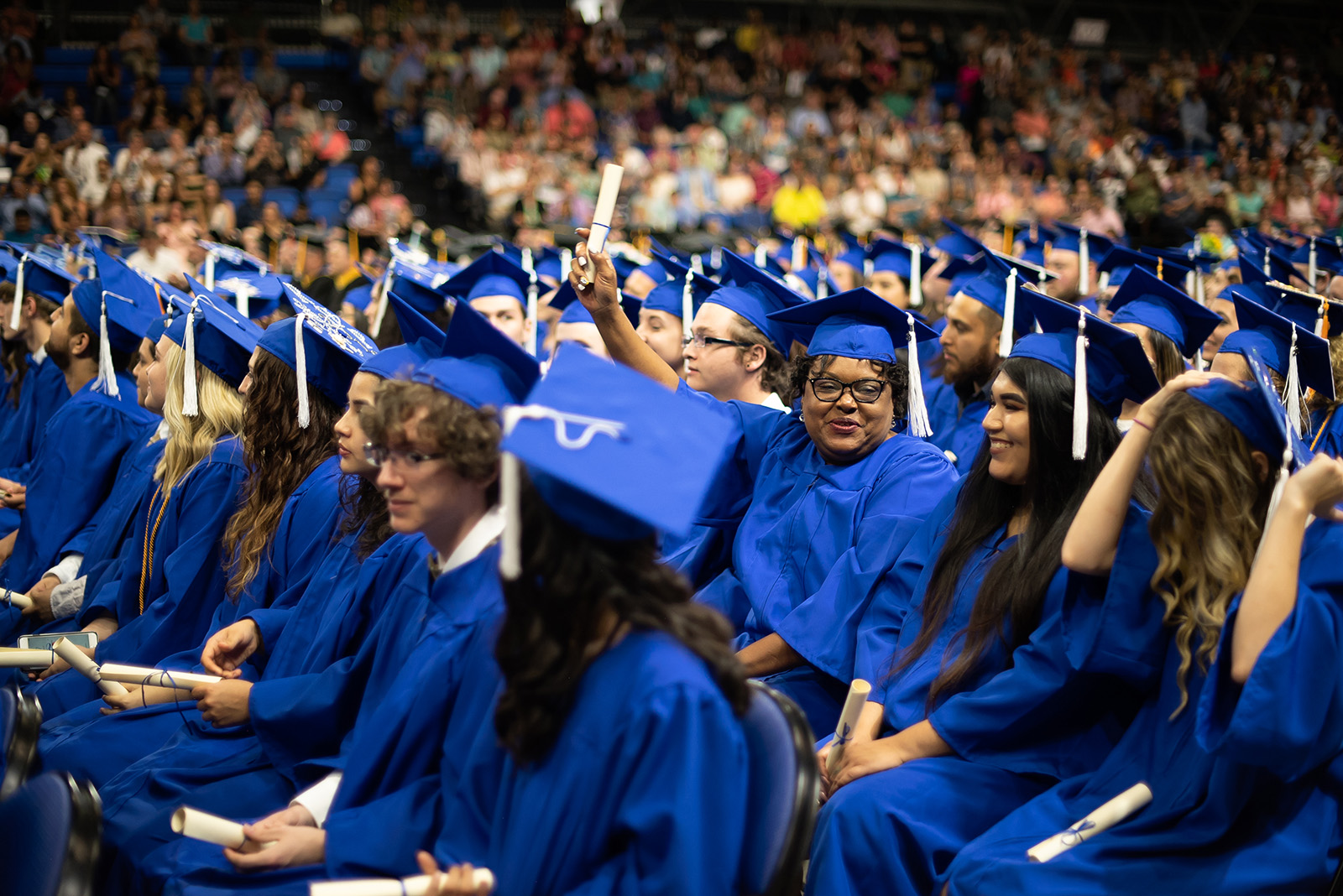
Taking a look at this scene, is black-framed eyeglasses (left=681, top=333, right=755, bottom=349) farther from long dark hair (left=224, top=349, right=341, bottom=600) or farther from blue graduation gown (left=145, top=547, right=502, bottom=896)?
blue graduation gown (left=145, top=547, right=502, bottom=896)

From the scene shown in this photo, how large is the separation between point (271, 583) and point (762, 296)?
2.02 m

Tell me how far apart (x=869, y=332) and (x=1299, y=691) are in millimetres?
1714

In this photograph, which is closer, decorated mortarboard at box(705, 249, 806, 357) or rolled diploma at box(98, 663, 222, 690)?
rolled diploma at box(98, 663, 222, 690)

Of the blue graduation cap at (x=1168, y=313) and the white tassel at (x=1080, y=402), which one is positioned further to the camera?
the blue graduation cap at (x=1168, y=313)

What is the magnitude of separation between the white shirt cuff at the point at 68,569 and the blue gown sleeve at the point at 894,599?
2861mm

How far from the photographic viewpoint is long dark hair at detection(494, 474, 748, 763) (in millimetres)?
1714

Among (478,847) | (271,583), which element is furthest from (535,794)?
(271,583)

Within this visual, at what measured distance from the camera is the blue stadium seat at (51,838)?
1.59m

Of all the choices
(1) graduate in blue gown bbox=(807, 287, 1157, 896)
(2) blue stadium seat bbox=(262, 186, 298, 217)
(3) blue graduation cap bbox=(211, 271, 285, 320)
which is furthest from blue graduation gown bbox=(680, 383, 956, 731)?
(2) blue stadium seat bbox=(262, 186, 298, 217)

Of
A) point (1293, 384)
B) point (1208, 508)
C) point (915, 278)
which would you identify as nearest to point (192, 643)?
point (1208, 508)

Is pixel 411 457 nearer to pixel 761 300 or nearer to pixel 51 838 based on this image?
pixel 51 838

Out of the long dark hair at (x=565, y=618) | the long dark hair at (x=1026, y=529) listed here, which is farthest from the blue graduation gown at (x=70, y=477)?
the long dark hair at (x=565, y=618)

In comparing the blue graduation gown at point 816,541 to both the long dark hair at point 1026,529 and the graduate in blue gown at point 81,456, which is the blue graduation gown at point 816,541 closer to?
the long dark hair at point 1026,529

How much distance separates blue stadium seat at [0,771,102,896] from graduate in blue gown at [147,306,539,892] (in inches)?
17.3
